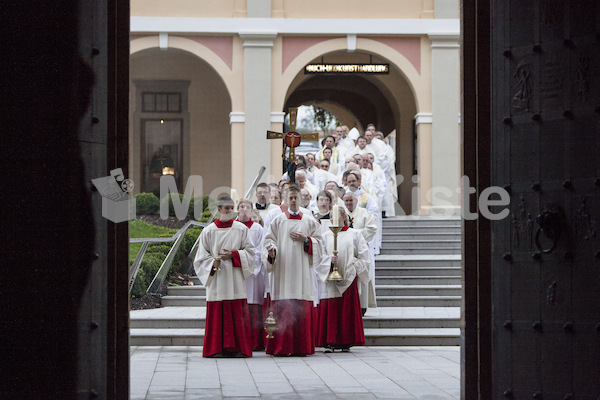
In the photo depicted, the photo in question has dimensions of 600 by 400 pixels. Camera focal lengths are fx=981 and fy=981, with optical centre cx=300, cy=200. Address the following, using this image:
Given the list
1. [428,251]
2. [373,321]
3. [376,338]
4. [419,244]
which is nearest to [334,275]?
[376,338]

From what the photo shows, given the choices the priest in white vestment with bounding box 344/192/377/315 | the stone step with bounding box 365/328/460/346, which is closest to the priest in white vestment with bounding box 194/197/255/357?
the stone step with bounding box 365/328/460/346

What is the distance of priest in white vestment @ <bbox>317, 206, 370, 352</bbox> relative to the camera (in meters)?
13.1

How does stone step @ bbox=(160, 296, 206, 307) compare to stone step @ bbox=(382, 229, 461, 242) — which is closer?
stone step @ bbox=(160, 296, 206, 307)

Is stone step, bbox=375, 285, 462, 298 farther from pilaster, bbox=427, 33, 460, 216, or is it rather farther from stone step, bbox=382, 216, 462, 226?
pilaster, bbox=427, 33, 460, 216

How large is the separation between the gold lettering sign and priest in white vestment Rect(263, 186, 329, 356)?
521 inches

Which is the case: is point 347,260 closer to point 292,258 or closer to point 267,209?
point 292,258

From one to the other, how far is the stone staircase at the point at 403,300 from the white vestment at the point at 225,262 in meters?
1.26

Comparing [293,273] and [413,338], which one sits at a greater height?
[293,273]

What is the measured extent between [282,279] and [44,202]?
7000 millimetres

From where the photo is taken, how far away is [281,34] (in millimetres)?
24875

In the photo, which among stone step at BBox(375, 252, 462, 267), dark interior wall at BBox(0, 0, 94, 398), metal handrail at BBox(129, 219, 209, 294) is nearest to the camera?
dark interior wall at BBox(0, 0, 94, 398)

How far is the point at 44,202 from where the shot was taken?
19.6ft

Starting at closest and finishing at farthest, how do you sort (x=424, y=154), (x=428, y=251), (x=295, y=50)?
(x=428, y=251)
(x=295, y=50)
(x=424, y=154)

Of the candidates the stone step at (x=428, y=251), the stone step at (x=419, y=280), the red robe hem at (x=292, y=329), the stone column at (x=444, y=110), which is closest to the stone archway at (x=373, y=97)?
the stone column at (x=444, y=110)
